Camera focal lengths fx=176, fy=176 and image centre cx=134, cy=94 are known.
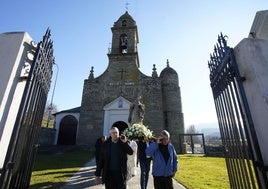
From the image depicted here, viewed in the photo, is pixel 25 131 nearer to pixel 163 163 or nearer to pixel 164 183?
pixel 163 163

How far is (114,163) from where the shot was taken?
12.1ft

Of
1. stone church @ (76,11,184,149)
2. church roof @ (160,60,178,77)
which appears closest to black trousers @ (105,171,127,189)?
stone church @ (76,11,184,149)

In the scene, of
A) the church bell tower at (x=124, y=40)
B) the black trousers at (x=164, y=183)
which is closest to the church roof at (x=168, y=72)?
the church bell tower at (x=124, y=40)

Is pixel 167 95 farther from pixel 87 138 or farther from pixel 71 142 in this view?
pixel 71 142

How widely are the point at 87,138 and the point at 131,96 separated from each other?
6693mm

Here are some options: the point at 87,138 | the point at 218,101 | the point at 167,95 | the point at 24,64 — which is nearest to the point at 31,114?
the point at 24,64

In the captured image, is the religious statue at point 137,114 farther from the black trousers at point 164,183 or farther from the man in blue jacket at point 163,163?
the black trousers at point 164,183

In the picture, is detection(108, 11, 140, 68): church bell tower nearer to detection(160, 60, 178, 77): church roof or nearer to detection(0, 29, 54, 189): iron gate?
detection(160, 60, 178, 77): church roof

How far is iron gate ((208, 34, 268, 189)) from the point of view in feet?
8.23

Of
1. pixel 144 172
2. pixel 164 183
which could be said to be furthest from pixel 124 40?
pixel 164 183

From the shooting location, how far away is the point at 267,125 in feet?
8.34

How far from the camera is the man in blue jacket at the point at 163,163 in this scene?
3.78 m

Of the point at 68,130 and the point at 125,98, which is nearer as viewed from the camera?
the point at 125,98

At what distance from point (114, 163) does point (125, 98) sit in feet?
54.6
